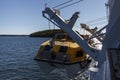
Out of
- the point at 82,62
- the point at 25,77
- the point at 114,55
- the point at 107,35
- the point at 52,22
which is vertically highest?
the point at 52,22

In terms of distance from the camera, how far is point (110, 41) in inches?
311

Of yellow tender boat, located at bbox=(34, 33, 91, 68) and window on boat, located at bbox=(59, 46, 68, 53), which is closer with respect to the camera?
yellow tender boat, located at bbox=(34, 33, 91, 68)

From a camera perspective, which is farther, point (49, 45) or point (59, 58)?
point (49, 45)

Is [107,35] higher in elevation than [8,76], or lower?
higher

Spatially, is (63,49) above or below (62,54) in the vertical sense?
above

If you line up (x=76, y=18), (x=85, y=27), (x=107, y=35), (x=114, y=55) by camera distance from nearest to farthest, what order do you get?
(x=114, y=55)
(x=107, y=35)
(x=76, y=18)
(x=85, y=27)

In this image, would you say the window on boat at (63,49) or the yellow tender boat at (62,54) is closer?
the yellow tender boat at (62,54)

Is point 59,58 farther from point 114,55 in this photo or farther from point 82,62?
point 114,55

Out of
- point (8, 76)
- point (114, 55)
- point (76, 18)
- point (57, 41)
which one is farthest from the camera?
point (8, 76)

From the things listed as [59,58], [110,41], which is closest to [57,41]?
[59,58]

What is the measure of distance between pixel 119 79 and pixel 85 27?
761 inches

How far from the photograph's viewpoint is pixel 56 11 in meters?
14.3

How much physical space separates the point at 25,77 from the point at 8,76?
65.0 inches

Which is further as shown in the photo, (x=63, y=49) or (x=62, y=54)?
(x=63, y=49)
